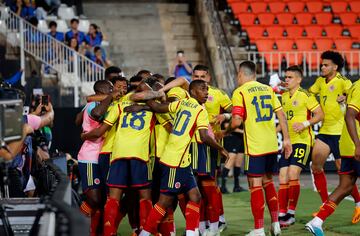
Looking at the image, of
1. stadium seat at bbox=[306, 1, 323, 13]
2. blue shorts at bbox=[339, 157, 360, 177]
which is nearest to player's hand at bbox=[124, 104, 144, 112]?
blue shorts at bbox=[339, 157, 360, 177]

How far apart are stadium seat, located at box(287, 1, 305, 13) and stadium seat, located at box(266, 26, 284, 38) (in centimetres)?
93

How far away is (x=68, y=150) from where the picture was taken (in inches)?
758

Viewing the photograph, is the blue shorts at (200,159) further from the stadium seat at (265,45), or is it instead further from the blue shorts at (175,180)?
the stadium seat at (265,45)

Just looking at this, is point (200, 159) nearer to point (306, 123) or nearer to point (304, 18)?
point (306, 123)

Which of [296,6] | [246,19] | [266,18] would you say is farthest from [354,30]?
[246,19]

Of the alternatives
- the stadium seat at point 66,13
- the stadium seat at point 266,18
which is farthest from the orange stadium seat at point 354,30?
the stadium seat at point 66,13

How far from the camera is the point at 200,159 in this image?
12.0m

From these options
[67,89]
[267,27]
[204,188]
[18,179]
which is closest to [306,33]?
[267,27]

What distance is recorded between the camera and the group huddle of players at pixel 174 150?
10.9 meters

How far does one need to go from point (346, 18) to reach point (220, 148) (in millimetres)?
15418

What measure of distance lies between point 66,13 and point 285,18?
18.5 feet

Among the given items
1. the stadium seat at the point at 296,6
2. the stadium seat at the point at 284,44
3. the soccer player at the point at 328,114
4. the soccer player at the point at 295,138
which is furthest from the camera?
the stadium seat at the point at 296,6

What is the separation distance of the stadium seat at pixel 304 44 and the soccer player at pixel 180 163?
14316mm

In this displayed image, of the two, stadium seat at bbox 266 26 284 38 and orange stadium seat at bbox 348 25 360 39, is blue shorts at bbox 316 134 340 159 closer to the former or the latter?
stadium seat at bbox 266 26 284 38
